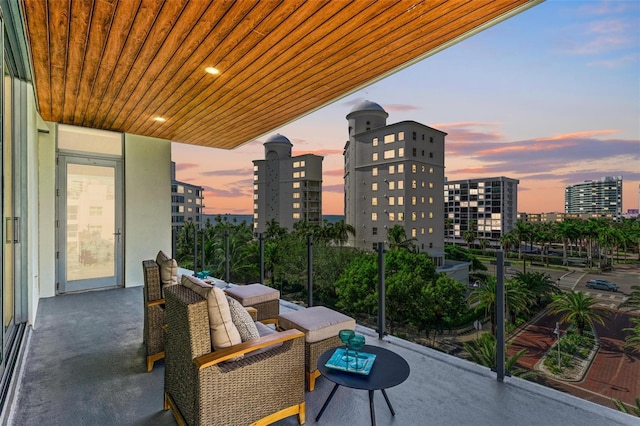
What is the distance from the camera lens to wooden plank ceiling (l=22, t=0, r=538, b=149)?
2.41 m

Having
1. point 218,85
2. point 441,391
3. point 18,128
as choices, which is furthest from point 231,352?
point 18,128

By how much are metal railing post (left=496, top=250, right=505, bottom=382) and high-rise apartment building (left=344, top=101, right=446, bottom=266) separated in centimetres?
3176

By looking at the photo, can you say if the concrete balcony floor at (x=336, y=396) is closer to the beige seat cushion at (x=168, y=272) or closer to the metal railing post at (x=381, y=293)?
the metal railing post at (x=381, y=293)

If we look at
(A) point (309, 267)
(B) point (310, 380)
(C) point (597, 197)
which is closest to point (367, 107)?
(A) point (309, 267)

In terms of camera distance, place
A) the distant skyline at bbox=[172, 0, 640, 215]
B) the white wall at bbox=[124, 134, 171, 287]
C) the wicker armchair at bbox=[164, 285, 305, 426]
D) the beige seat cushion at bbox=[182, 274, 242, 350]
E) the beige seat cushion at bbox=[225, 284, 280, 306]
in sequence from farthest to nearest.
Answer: the distant skyline at bbox=[172, 0, 640, 215]
the white wall at bbox=[124, 134, 171, 287]
the beige seat cushion at bbox=[225, 284, 280, 306]
the beige seat cushion at bbox=[182, 274, 242, 350]
the wicker armchair at bbox=[164, 285, 305, 426]

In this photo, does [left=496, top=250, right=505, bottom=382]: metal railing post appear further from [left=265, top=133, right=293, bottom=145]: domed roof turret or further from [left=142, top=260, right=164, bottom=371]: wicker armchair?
[left=265, top=133, right=293, bottom=145]: domed roof turret

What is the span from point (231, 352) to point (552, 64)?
33.6m

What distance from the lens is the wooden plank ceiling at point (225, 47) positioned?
241cm

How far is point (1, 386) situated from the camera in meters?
2.17

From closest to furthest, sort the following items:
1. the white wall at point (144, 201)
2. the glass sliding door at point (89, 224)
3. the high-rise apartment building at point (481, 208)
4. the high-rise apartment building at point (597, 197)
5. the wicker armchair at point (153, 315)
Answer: the wicker armchair at point (153, 315) < the glass sliding door at point (89, 224) < the white wall at point (144, 201) < the high-rise apartment building at point (481, 208) < the high-rise apartment building at point (597, 197)

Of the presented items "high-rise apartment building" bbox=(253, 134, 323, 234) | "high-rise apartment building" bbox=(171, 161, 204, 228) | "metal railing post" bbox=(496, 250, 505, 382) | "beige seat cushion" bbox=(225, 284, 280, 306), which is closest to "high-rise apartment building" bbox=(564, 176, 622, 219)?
"high-rise apartment building" bbox=(253, 134, 323, 234)

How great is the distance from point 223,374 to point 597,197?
119329mm

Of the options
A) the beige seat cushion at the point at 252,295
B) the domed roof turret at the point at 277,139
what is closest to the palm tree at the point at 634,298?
the beige seat cushion at the point at 252,295

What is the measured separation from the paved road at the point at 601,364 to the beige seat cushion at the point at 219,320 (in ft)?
82.5
